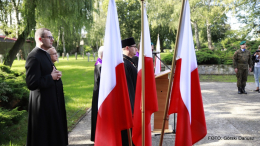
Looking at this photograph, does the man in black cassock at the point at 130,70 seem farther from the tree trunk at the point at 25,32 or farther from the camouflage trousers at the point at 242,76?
the camouflage trousers at the point at 242,76

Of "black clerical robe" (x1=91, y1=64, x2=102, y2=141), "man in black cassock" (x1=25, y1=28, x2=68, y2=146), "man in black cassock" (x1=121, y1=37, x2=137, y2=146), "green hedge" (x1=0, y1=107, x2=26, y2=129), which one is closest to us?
"man in black cassock" (x1=25, y1=28, x2=68, y2=146)

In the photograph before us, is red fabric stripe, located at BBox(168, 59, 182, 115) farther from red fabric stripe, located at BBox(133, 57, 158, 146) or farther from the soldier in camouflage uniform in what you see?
the soldier in camouflage uniform

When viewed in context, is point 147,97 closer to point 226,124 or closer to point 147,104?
point 147,104

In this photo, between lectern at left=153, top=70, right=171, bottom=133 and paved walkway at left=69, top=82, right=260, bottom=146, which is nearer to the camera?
paved walkway at left=69, top=82, right=260, bottom=146

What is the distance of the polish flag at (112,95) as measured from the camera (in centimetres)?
288

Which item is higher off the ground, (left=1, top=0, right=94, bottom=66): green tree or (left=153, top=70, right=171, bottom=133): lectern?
(left=1, top=0, right=94, bottom=66): green tree

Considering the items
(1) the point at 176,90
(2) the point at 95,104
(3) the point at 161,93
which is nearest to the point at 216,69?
(3) the point at 161,93

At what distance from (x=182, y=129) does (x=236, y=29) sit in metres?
27.3

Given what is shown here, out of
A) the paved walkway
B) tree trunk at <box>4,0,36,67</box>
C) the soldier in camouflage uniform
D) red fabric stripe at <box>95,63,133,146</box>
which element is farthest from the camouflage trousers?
tree trunk at <box>4,0,36,67</box>

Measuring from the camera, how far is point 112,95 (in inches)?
115

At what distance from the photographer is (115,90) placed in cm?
295

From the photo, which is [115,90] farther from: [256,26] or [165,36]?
[165,36]

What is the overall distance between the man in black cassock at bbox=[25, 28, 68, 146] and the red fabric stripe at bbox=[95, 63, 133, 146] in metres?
0.90

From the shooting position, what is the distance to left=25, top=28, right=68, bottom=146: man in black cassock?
3.20 meters
